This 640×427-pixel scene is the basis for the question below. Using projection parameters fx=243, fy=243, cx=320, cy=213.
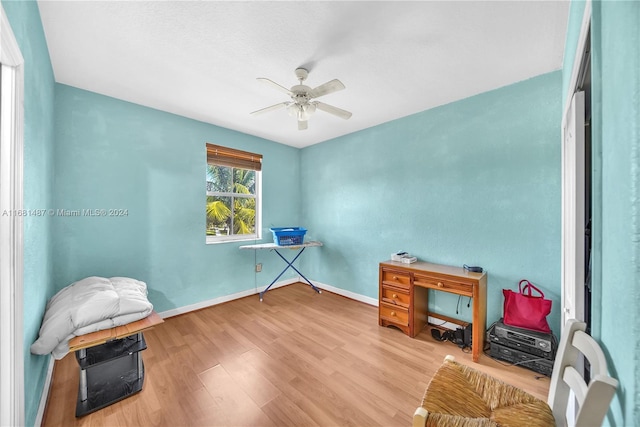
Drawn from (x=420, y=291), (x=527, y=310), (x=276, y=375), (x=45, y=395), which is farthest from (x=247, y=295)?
(x=527, y=310)

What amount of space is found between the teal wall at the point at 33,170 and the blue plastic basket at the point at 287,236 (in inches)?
85.7

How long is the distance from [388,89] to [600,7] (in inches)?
66.4

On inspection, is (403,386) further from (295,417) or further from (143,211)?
(143,211)

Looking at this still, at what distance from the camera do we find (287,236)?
3.46 metres

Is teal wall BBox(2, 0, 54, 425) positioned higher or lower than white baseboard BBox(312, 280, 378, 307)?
higher

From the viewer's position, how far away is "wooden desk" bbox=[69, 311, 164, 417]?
159cm

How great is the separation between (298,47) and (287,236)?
2317 mm

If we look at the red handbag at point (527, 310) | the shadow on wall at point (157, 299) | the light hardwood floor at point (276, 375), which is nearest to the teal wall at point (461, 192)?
the red handbag at point (527, 310)

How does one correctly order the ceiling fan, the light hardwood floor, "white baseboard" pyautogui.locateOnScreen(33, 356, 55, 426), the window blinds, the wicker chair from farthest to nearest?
1. the window blinds
2. the ceiling fan
3. the light hardwood floor
4. "white baseboard" pyautogui.locateOnScreen(33, 356, 55, 426)
5. the wicker chair

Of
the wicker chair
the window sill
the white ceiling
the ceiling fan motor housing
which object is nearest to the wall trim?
the window sill

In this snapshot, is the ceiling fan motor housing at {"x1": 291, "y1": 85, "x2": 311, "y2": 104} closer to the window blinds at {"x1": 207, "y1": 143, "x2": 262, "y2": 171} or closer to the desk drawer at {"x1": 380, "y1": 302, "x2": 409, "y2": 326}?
the window blinds at {"x1": 207, "y1": 143, "x2": 262, "y2": 171}

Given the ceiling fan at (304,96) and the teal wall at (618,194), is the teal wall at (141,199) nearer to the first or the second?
the ceiling fan at (304,96)

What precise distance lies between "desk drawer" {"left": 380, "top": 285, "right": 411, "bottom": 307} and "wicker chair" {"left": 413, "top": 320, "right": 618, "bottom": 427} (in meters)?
1.24

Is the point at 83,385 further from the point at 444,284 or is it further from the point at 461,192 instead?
the point at 461,192
